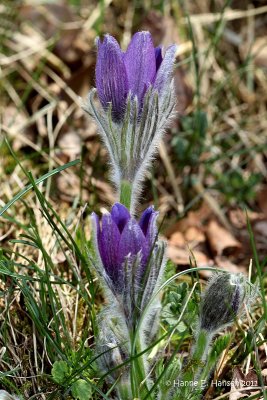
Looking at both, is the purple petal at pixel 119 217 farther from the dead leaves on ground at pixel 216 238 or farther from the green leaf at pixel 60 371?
the dead leaves on ground at pixel 216 238

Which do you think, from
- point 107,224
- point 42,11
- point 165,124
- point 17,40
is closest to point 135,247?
point 107,224

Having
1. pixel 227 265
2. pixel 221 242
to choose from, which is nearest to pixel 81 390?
pixel 227 265

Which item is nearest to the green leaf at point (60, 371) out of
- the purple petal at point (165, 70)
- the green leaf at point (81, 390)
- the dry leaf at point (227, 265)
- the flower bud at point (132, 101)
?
the green leaf at point (81, 390)

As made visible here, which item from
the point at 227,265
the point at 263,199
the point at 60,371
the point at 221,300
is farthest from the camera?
the point at 263,199

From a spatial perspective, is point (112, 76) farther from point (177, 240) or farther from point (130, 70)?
point (177, 240)

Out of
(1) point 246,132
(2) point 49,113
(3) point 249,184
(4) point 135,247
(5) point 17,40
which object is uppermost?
(5) point 17,40

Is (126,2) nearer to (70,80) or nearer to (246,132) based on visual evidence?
(70,80)

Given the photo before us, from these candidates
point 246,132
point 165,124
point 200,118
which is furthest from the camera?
point 246,132
